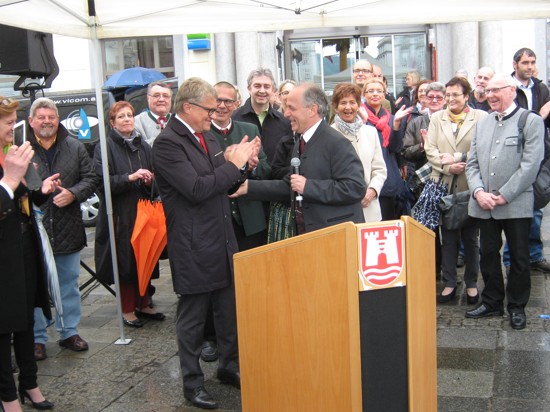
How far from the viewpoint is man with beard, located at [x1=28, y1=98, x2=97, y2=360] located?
535 cm

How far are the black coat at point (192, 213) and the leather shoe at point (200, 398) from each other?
61cm

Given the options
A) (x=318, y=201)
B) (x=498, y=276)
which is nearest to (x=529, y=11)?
(x=498, y=276)

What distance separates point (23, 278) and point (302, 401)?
5.94ft

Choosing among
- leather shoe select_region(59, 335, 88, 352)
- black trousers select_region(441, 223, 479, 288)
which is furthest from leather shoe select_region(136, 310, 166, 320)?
black trousers select_region(441, 223, 479, 288)

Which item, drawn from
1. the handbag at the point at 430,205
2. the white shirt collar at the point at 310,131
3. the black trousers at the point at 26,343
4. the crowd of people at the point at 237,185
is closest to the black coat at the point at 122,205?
the crowd of people at the point at 237,185

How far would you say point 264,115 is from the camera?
5.83m

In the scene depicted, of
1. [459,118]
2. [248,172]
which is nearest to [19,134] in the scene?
[248,172]

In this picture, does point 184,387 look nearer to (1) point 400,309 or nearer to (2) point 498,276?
(1) point 400,309

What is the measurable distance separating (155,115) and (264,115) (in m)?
1.30

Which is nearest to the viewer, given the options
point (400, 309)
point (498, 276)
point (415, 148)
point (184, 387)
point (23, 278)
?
point (400, 309)

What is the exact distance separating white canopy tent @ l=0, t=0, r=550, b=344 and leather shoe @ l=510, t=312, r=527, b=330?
238 cm

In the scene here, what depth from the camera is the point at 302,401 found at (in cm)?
322

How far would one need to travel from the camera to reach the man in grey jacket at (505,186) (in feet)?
17.5

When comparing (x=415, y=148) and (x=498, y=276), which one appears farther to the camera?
(x=415, y=148)
